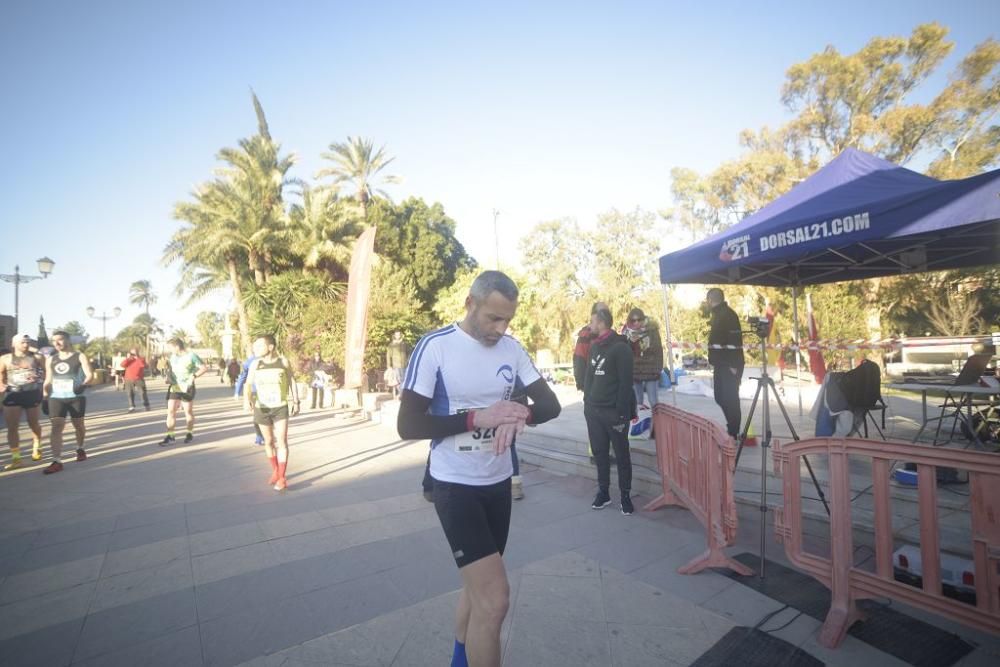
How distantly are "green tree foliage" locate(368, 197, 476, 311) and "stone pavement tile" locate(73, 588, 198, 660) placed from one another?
31275 millimetres

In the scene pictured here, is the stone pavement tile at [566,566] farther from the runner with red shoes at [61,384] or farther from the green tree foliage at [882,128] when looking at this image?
the green tree foliage at [882,128]

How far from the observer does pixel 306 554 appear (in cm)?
416

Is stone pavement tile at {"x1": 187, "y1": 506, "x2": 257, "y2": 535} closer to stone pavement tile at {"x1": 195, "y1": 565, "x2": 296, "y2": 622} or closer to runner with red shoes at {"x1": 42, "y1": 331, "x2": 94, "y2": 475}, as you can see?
stone pavement tile at {"x1": 195, "y1": 565, "x2": 296, "y2": 622}

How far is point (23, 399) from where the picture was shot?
7.48 metres

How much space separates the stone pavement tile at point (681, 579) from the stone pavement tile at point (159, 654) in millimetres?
2836

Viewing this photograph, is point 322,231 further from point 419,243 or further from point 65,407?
point 65,407

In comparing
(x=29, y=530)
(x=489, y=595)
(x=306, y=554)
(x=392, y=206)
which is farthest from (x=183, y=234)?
(x=489, y=595)

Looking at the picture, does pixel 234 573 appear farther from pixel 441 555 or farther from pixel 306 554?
pixel 441 555

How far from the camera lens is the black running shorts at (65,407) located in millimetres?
7445

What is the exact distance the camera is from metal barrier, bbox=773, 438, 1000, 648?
2.20m

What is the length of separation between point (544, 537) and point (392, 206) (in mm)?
33801

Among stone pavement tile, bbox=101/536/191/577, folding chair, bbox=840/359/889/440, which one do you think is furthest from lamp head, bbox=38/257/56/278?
folding chair, bbox=840/359/889/440

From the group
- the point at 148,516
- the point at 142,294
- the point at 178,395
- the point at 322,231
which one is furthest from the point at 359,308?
the point at 142,294

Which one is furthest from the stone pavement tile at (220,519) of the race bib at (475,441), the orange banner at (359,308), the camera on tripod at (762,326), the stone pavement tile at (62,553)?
the orange banner at (359,308)
